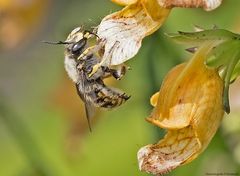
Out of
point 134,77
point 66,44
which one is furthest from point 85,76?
point 134,77

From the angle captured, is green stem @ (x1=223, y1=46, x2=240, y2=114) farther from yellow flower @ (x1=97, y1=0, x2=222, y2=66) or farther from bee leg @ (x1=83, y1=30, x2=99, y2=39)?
bee leg @ (x1=83, y1=30, x2=99, y2=39)

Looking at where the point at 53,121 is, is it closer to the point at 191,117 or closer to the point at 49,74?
the point at 49,74

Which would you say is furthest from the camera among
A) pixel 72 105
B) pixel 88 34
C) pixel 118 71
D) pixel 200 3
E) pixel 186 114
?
pixel 72 105

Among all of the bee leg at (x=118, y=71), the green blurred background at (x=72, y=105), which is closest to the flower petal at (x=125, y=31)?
the bee leg at (x=118, y=71)

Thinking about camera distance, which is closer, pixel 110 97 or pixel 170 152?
pixel 170 152

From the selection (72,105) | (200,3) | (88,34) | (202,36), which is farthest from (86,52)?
(72,105)

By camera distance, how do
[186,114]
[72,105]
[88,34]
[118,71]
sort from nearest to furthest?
[186,114]
[118,71]
[88,34]
[72,105]

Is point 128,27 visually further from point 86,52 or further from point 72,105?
point 72,105

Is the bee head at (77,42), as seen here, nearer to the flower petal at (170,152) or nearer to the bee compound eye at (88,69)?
the bee compound eye at (88,69)
